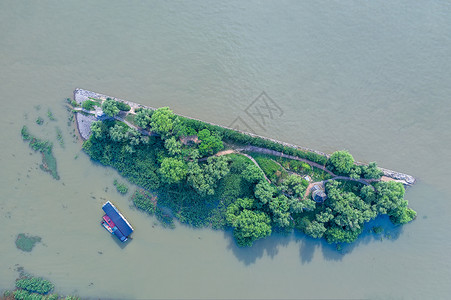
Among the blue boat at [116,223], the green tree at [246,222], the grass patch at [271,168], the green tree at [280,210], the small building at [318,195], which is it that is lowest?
the blue boat at [116,223]

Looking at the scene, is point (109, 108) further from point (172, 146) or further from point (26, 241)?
point (26, 241)

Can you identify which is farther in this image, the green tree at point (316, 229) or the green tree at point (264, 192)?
the green tree at point (316, 229)

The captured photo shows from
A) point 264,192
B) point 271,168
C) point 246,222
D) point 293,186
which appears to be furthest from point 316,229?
point 271,168

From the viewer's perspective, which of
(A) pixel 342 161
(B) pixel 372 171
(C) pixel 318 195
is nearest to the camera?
(A) pixel 342 161

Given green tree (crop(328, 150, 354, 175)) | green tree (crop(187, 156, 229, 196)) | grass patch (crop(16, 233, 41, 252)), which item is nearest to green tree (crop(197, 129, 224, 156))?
green tree (crop(187, 156, 229, 196))

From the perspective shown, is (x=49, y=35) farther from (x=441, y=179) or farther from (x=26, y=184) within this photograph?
(x=441, y=179)

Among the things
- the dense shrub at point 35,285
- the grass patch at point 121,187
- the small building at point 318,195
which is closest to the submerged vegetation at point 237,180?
the small building at point 318,195

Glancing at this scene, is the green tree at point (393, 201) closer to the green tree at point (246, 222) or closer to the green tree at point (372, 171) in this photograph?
the green tree at point (372, 171)

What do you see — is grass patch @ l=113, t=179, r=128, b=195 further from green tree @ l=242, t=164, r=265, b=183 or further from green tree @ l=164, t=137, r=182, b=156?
green tree @ l=242, t=164, r=265, b=183
